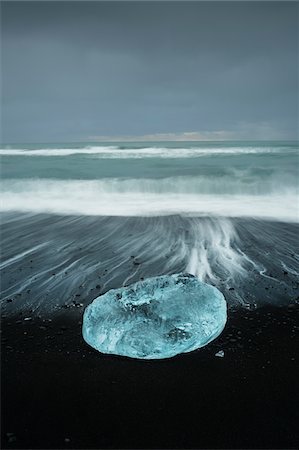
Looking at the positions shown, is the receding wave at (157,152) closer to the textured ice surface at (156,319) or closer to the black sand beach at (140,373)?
the black sand beach at (140,373)


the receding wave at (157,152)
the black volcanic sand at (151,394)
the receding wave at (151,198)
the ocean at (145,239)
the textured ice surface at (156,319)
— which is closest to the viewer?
the black volcanic sand at (151,394)

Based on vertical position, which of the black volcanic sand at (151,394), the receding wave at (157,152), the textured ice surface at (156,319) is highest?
the receding wave at (157,152)

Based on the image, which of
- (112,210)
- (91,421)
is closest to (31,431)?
(91,421)

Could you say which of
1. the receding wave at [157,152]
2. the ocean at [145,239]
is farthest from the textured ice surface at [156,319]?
the receding wave at [157,152]

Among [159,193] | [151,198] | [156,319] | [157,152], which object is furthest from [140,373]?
[157,152]

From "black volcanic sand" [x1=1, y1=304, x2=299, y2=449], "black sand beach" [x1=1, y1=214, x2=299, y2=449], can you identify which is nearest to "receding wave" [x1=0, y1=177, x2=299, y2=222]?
"black sand beach" [x1=1, y1=214, x2=299, y2=449]

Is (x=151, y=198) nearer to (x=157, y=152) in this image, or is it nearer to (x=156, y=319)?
(x=156, y=319)

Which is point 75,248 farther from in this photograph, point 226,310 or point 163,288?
point 226,310
